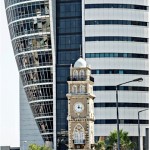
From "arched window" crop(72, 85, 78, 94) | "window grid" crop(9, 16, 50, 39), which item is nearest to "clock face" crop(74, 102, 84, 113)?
"arched window" crop(72, 85, 78, 94)

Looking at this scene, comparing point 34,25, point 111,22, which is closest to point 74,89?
point 111,22

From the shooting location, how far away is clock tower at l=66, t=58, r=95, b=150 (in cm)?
12838

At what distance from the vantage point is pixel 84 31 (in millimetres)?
160875

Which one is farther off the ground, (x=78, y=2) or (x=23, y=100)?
(x=78, y=2)

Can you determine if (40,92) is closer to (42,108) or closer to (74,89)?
(42,108)

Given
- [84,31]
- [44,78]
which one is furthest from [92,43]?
[44,78]

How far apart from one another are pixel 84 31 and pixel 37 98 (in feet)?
58.3

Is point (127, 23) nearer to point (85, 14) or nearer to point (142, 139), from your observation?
point (85, 14)

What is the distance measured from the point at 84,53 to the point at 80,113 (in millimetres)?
32865

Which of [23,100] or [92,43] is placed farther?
[23,100]

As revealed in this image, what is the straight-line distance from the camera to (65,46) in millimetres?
163250

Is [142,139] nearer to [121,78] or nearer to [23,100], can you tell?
[121,78]

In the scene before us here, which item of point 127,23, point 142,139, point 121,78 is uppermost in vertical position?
point 127,23

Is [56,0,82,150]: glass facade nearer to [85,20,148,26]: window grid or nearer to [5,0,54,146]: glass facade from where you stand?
[5,0,54,146]: glass facade
